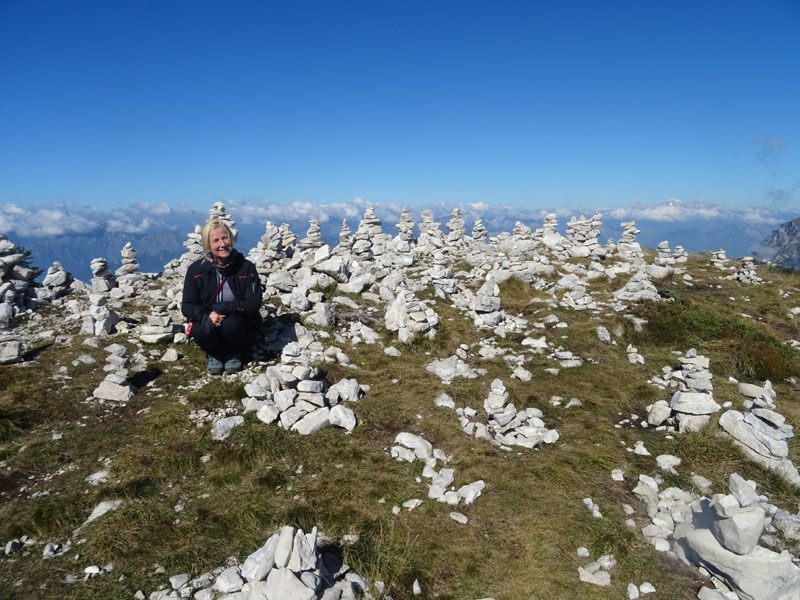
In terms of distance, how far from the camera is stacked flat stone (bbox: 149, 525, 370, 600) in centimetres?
440

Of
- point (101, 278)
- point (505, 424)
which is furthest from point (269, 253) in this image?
point (505, 424)

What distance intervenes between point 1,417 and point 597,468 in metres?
11.4

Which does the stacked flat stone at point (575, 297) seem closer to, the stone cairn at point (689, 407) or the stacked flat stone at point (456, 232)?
the stone cairn at point (689, 407)

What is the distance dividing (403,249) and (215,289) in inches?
619

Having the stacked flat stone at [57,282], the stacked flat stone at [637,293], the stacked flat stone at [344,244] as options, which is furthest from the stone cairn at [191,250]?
the stacked flat stone at [637,293]

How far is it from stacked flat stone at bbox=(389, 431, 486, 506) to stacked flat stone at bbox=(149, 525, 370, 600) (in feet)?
6.60

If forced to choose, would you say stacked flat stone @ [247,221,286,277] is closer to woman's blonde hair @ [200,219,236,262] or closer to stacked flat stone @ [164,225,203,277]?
stacked flat stone @ [164,225,203,277]

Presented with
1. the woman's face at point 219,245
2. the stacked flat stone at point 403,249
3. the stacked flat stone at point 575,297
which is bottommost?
the stacked flat stone at point 575,297

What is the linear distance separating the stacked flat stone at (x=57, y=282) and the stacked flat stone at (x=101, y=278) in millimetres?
866

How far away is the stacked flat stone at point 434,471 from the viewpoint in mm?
6562

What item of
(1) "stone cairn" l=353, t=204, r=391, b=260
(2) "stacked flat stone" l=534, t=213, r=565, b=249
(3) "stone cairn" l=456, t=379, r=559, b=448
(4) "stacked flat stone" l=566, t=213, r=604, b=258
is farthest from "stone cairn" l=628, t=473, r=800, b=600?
(2) "stacked flat stone" l=534, t=213, r=565, b=249

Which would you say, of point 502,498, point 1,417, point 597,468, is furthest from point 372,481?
point 1,417

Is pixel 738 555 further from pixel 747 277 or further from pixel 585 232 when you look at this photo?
pixel 585 232

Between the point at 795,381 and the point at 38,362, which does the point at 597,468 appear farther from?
the point at 38,362
